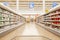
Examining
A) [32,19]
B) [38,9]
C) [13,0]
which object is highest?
[13,0]

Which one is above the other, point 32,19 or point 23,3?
point 23,3

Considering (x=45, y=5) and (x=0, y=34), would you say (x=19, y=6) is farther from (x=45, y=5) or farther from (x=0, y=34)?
(x=0, y=34)

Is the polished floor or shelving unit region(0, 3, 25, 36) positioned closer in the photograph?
the polished floor

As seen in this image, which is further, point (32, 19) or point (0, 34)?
point (32, 19)

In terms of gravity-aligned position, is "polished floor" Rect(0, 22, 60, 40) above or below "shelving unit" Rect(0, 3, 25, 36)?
below

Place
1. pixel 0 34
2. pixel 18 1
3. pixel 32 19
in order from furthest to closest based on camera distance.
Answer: pixel 32 19, pixel 18 1, pixel 0 34

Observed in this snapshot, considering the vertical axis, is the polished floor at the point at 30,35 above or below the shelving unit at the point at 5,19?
below

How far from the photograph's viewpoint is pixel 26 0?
18750 millimetres

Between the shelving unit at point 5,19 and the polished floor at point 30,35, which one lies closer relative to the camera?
the polished floor at point 30,35

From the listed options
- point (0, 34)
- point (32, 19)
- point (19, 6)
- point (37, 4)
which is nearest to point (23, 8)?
point (19, 6)

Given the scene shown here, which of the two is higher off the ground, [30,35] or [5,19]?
[5,19]

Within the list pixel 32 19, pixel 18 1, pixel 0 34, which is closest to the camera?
pixel 0 34

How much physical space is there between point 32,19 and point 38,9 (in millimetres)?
3158

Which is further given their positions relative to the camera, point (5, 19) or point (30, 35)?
point (5, 19)
